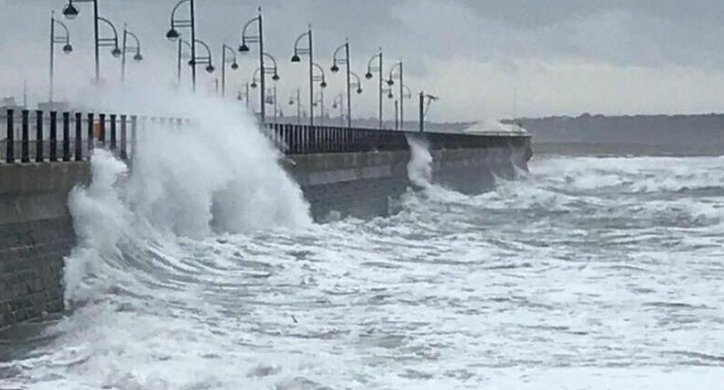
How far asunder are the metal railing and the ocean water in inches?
22.1

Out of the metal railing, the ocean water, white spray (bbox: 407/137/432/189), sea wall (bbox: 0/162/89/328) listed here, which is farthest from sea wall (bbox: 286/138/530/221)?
sea wall (bbox: 0/162/89/328)

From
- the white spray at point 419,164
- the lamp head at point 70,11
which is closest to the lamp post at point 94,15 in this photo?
the lamp head at point 70,11

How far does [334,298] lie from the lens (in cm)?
1905

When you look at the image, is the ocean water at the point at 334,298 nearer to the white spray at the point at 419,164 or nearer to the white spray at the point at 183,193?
the white spray at the point at 183,193

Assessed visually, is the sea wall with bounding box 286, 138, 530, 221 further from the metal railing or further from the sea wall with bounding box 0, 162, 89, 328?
the sea wall with bounding box 0, 162, 89, 328

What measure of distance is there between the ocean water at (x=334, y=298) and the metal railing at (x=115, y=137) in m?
0.56

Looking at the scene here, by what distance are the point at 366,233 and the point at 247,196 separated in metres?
2.98

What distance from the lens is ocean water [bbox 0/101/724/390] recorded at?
13047 mm

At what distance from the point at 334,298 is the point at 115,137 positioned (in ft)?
18.9

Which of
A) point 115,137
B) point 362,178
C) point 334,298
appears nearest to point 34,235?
point 334,298

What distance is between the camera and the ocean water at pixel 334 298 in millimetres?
13047

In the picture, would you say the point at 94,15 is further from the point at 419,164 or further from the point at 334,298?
the point at 419,164

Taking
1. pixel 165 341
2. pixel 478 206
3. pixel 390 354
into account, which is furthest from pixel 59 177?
pixel 478 206

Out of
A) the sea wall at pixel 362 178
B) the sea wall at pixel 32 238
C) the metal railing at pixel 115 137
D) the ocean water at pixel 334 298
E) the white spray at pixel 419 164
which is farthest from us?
the white spray at pixel 419 164
